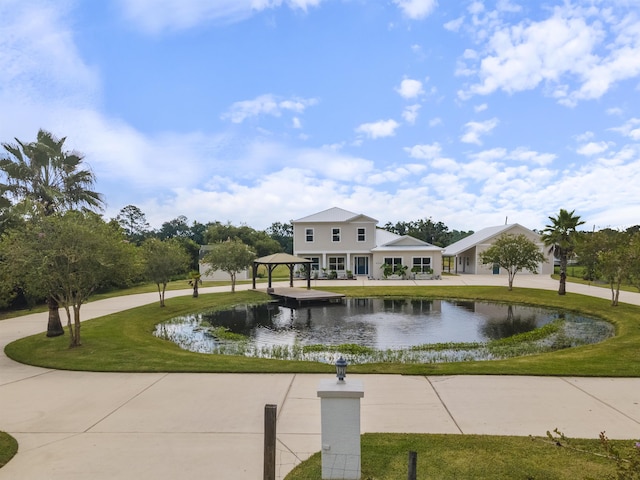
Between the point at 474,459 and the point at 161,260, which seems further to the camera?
the point at 161,260

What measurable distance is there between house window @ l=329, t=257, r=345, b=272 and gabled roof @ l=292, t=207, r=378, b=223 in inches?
150

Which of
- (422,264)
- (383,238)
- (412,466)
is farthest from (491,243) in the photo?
(412,466)

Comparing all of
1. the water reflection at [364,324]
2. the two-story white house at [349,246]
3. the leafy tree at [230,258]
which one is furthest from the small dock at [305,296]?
the two-story white house at [349,246]

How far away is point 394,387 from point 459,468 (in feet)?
9.82

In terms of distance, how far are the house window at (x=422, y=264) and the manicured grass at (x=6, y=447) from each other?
3322 centimetres

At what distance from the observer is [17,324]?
50.2 feet

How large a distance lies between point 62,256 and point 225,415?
709 centimetres

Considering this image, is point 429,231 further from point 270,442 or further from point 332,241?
point 270,442

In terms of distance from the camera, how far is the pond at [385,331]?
1163cm

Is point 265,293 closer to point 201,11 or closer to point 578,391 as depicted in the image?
point 201,11

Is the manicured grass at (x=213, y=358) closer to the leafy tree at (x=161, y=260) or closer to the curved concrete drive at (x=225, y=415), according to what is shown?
the curved concrete drive at (x=225, y=415)

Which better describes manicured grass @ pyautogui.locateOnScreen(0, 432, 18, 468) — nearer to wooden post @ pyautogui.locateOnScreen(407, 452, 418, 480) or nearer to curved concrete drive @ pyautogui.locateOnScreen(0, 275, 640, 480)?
curved concrete drive @ pyautogui.locateOnScreen(0, 275, 640, 480)

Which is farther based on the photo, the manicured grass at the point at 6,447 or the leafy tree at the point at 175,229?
the leafy tree at the point at 175,229

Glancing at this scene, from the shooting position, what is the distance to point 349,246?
37406 mm
